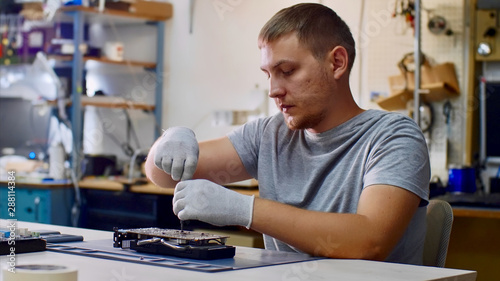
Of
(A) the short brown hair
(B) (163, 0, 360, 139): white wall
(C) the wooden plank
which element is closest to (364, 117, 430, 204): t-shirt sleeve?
(A) the short brown hair

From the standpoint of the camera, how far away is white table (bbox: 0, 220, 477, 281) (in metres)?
1.05

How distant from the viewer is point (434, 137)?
3.88m

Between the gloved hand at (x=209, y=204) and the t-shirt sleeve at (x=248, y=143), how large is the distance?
47 cm

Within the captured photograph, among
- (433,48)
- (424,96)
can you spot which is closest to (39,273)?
(424,96)

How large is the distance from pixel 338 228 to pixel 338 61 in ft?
1.59

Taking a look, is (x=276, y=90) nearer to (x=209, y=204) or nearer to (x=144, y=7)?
(x=209, y=204)

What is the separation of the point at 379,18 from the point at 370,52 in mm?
238

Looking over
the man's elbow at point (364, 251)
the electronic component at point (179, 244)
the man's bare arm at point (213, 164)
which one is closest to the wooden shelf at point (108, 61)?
the man's bare arm at point (213, 164)

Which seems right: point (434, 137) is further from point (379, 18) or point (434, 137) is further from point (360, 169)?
point (360, 169)

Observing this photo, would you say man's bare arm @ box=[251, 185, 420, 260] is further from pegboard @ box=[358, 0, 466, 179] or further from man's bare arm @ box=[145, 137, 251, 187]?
pegboard @ box=[358, 0, 466, 179]

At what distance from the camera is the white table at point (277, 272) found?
1.05 m

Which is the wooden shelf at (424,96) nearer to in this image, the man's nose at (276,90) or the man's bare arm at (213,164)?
the man's bare arm at (213,164)

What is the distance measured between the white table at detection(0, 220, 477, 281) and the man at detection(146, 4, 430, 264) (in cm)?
11

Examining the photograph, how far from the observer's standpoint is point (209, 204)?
1299mm
